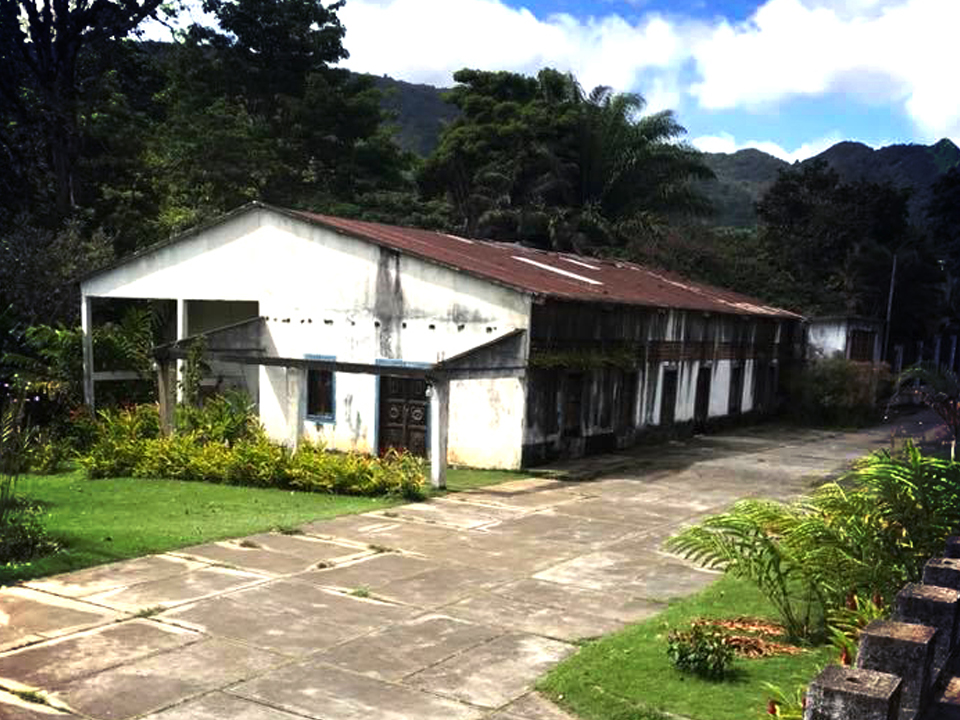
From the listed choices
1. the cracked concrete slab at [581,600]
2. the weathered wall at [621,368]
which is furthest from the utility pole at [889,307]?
the cracked concrete slab at [581,600]

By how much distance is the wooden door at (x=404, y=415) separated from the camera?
17.9 metres

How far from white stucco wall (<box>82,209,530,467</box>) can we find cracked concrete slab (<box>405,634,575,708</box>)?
9.65 m

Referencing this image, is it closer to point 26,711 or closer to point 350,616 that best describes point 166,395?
point 350,616

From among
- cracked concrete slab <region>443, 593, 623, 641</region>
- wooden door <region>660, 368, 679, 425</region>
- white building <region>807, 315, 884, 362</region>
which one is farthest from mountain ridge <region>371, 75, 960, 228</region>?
cracked concrete slab <region>443, 593, 623, 641</region>

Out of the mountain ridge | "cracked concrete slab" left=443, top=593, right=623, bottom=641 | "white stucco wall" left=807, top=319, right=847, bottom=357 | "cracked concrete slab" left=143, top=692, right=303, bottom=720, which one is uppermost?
the mountain ridge

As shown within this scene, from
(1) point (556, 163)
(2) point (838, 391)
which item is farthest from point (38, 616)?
(1) point (556, 163)

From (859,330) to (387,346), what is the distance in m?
18.9

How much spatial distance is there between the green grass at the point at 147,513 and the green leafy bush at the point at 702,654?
5.91 m

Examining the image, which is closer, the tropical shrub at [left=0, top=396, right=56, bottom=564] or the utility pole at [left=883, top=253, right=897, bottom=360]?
the tropical shrub at [left=0, top=396, right=56, bottom=564]

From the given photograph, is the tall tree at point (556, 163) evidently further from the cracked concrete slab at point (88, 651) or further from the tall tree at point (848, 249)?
the cracked concrete slab at point (88, 651)

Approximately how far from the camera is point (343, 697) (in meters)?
5.80

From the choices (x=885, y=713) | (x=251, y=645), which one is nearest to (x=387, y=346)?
(x=251, y=645)

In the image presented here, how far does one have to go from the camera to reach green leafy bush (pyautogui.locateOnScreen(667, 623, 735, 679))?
5.91 meters

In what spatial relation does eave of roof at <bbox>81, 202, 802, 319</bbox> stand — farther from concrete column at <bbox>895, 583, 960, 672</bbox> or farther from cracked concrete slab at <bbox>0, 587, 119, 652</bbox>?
concrete column at <bbox>895, 583, 960, 672</bbox>
